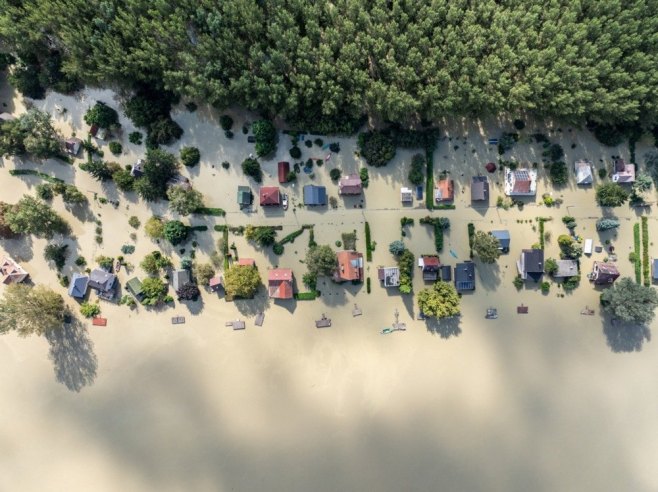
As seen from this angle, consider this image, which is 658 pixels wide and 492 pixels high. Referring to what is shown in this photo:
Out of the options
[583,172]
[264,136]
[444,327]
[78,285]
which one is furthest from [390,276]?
[78,285]

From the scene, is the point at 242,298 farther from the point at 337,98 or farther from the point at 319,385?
the point at 337,98

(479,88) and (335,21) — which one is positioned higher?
(335,21)

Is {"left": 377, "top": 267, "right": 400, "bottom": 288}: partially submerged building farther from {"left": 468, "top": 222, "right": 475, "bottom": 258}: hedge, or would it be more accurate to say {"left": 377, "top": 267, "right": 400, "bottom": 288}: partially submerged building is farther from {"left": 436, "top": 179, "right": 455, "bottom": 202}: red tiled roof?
{"left": 436, "top": 179, "right": 455, "bottom": 202}: red tiled roof

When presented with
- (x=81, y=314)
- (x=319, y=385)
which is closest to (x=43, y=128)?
(x=81, y=314)

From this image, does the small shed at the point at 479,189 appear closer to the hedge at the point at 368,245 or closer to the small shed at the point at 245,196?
the hedge at the point at 368,245

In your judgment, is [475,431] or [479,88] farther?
[475,431]

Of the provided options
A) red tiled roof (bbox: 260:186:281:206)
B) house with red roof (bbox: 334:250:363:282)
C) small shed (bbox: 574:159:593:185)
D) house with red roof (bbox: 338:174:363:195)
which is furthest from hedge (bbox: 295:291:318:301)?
small shed (bbox: 574:159:593:185)

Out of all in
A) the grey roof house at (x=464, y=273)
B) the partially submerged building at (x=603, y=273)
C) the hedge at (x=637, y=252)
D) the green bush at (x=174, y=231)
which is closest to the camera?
the green bush at (x=174, y=231)

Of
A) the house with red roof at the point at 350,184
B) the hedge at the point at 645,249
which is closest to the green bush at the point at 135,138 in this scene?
the house with red roof at the point at 350,184
